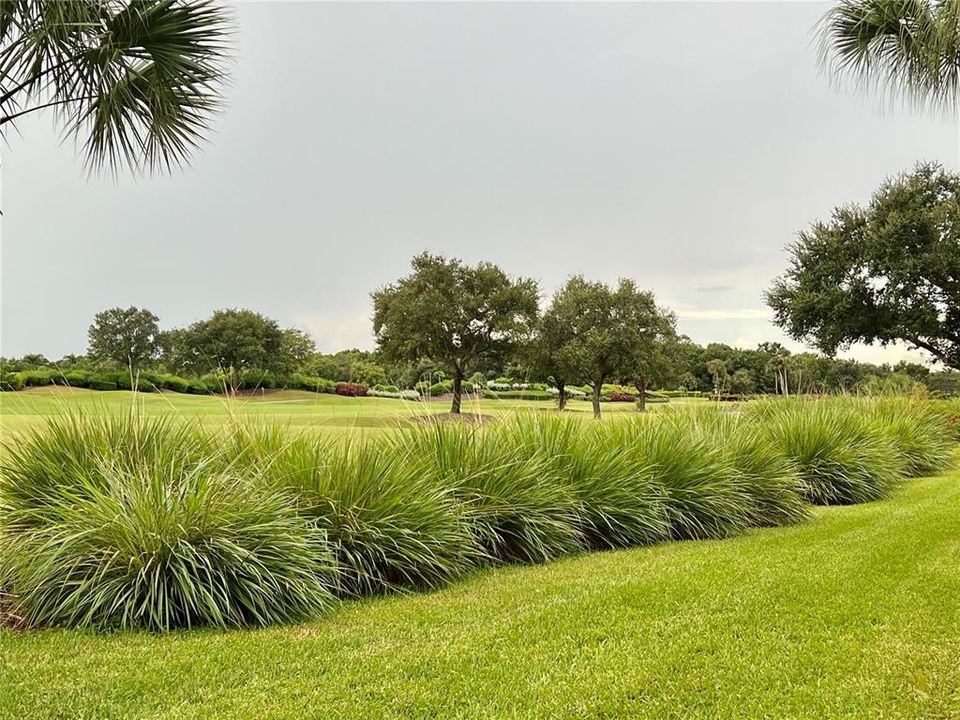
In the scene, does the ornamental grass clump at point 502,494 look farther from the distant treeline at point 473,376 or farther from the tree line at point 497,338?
the tree line at point 497,338

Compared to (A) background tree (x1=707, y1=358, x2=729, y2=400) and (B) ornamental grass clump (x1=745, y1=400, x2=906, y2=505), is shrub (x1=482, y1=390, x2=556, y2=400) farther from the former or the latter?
(B) ornamental grass clump (x1=745, y1=400, x2=906, y2=505)

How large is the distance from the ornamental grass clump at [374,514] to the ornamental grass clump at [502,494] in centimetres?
A: 23

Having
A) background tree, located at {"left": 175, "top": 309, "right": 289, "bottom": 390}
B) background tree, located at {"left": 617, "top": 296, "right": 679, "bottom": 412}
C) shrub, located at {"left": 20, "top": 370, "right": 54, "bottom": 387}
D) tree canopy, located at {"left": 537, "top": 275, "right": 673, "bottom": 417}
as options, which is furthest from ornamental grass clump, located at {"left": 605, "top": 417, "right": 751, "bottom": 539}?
background tree, located at {"left": 617, "top": 296, "right": 679, "bottom": 412}

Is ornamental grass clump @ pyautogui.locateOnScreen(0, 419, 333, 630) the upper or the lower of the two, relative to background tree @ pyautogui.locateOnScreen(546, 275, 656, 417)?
lower

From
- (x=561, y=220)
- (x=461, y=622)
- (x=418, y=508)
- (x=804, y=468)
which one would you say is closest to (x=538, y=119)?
(x=561, y=220)

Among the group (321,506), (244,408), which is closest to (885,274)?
(244,408)

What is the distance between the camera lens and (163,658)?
3.16 m

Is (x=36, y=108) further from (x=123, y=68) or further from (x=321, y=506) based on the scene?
(x=321, y=506)

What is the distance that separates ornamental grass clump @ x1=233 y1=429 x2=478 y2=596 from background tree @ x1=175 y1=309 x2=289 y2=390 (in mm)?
15114

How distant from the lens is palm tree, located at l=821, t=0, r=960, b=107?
796cm

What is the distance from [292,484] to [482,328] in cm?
2328

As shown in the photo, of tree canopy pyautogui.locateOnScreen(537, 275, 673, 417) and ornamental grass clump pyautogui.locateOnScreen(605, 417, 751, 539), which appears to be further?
tree canopy pyautogui.locateOnScreen(537, 275, 673, 417)

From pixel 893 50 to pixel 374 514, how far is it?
947cm

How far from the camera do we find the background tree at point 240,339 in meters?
20.5
